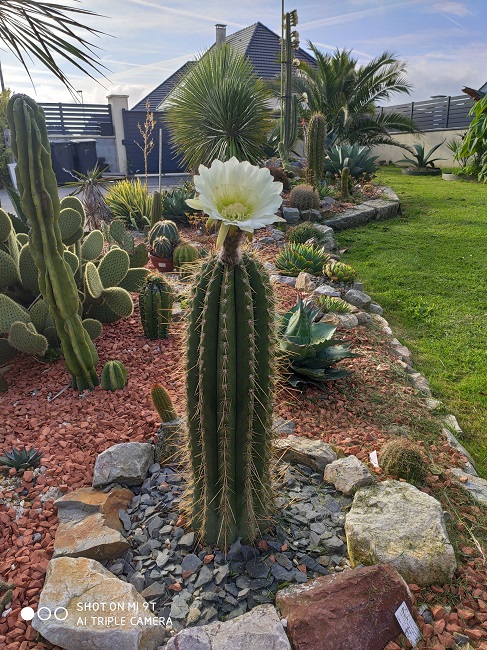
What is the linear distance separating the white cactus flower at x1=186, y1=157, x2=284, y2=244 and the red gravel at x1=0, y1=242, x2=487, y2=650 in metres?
0.56

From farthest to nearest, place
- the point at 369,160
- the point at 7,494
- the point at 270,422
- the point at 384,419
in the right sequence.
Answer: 1. the point at 369,160
2. the point at 384,419
3. the point at 7,494
4. the point at 270,422

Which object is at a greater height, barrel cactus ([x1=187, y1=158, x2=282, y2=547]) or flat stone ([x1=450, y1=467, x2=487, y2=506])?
barrel cactus ([x1=187, y1=158, x2=282, y2=547])

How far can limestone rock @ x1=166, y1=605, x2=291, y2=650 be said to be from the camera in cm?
163

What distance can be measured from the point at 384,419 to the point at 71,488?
1.89 metres

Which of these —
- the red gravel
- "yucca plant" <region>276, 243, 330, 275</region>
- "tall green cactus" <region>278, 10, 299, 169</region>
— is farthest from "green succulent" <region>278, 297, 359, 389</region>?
"tall green cactus" <region>278, 10, 299, 169</region>

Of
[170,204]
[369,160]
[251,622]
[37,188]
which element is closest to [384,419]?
[251,622]

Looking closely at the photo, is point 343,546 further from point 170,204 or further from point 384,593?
point 170,204

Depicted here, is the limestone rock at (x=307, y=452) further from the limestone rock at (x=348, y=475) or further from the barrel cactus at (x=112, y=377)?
the barrel cactus at (x=112, y=377)

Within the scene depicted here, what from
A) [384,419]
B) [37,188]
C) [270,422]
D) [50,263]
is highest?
[37,188]

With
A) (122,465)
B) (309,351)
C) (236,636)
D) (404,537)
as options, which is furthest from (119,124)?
(236,636)

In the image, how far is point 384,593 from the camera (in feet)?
5.81

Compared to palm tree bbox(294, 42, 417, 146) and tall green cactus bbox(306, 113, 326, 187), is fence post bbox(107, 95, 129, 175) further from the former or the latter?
tall green cactus bbox(306, 113, 326, 187)

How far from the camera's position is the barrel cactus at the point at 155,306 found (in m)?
4.08

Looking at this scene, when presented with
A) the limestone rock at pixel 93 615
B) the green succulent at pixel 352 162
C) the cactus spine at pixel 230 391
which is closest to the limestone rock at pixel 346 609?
the cactus spine at pixel 230 391
